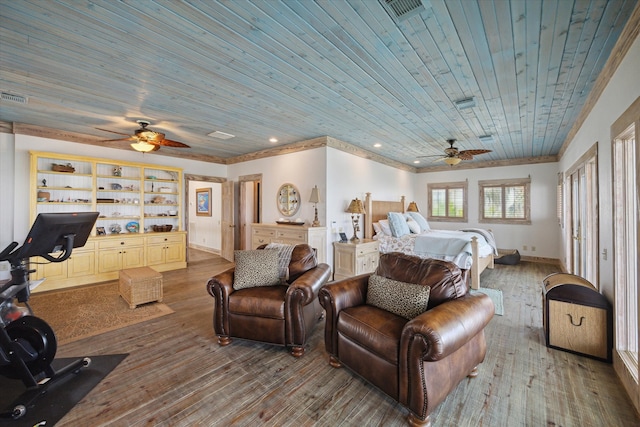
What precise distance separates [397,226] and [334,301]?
396 cm

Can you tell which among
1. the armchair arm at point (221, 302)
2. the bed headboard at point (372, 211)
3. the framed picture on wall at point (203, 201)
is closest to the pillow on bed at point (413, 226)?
the bed headboard at point (372, 211)

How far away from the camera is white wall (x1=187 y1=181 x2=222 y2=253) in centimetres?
833

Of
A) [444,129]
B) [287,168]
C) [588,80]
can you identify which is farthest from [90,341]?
[588,80]

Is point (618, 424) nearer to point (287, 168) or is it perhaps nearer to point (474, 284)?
point (474, 284)

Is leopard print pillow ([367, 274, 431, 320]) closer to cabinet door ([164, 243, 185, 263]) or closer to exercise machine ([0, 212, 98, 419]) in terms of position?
exercise machine ([0, 212, 98, 419])

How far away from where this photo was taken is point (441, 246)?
203 inches

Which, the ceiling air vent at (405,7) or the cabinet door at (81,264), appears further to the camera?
the cabinet door at (81,264)

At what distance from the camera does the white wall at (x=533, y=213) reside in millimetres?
7066

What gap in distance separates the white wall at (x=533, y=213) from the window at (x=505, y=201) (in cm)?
11

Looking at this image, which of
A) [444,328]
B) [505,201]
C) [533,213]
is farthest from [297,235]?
[533,213]

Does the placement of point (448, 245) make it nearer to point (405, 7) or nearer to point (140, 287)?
point (405, 7)

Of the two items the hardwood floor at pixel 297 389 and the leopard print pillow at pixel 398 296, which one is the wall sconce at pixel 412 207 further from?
the leopard print pillow at pixel 398 296

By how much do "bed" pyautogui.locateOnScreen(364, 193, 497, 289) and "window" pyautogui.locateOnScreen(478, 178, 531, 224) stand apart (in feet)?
7.44

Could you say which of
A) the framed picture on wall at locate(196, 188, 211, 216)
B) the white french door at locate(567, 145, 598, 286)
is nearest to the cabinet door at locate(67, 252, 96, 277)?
the framed picture on wall at locate(196, 188, 211, 216)
